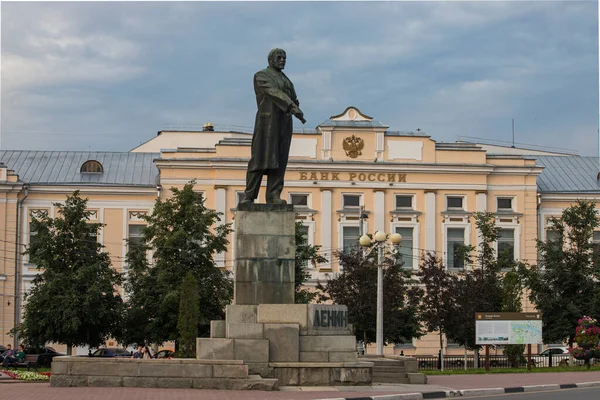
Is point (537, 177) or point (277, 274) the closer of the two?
point (277, 274)

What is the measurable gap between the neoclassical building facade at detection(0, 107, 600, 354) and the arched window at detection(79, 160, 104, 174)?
1.02m

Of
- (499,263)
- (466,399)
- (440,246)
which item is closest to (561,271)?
(499,263)

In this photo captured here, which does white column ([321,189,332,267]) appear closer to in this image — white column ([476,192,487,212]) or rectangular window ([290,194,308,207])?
rectangular window ([290,194,308,207])

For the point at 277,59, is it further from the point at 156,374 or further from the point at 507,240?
the point at 507,240

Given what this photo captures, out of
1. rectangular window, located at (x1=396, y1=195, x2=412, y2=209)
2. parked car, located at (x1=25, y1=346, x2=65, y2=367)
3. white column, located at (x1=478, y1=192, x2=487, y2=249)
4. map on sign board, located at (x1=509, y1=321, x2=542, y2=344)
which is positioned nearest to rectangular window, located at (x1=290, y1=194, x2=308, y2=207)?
rectangular window, located at (x1=396, y1=195, x2=412, y2=209)

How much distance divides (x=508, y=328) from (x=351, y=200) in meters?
25.1

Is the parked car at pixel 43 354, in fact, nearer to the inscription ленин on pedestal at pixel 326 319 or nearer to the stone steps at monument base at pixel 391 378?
the stone steps at monument base at pixel 391 378

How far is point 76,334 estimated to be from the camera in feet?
159

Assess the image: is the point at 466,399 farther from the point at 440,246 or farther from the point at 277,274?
the point at 440,246

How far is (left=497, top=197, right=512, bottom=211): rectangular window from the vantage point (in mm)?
66062

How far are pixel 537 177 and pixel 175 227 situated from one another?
2961 centimetres

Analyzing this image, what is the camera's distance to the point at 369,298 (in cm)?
5125

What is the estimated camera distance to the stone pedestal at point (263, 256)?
23.1m

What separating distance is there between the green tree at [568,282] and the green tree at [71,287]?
19.1m
